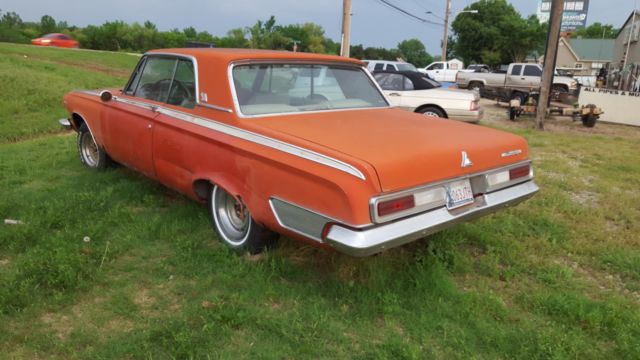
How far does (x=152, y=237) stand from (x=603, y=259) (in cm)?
370

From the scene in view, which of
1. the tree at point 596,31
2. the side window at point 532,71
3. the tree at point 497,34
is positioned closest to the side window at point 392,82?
the side window at point 532,71

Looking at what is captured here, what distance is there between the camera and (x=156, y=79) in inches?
181

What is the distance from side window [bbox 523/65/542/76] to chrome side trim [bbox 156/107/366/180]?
19.5 meters

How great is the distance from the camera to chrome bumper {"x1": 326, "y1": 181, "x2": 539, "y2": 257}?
261 cm

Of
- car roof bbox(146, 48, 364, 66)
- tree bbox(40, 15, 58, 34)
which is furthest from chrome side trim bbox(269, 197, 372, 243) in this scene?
tree bbox(40, 15, 58, 34)

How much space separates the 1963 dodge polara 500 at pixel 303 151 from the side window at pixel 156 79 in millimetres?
16

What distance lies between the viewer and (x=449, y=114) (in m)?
9.93

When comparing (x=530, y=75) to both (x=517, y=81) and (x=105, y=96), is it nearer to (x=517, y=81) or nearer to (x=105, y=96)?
(x=517, y=81)

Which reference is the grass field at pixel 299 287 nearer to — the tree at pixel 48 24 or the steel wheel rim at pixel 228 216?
the steel wheel rim at pixel 228 216

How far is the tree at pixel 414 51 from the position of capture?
91.8 m

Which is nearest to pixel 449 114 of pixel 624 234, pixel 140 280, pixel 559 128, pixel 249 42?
pixel 559 128

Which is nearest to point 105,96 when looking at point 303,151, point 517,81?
point 303,151

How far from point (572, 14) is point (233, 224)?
55.6 metres

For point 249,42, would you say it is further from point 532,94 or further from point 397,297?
point 397,297
